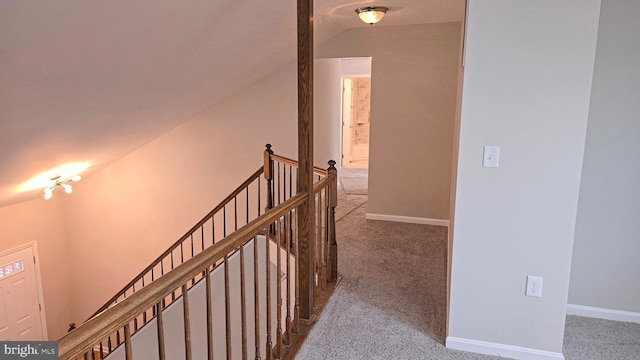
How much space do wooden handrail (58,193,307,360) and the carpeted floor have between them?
103 centimetres

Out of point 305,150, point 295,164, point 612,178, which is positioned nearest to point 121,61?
point 305,150

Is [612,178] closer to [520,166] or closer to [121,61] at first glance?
[520,166]

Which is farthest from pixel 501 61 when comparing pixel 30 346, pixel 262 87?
pixel 262 87

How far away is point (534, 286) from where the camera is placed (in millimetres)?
2262

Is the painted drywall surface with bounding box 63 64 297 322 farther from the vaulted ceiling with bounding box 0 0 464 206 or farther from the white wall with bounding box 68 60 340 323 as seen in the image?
the vaulted ceiling with bounding box 0 0 464 206

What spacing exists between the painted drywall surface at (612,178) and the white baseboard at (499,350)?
2.53 ft

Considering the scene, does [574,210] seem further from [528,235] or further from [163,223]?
[163,223]

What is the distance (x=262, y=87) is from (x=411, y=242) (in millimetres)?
2712

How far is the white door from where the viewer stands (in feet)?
17.5

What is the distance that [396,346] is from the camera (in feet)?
7.96

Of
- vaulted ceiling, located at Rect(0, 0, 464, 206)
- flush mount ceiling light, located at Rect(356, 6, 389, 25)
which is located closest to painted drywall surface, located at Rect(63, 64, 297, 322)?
vaulted ceiling, located at Rect(0, 0, 464, 206)

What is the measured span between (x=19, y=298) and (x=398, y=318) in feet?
18.1

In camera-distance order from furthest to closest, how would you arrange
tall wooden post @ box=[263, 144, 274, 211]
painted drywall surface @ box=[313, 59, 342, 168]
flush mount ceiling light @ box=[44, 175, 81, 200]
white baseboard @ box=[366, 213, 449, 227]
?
painted drywall surface @ box=[313, 59, 342, 168], white baseboard @ box=[366, 213, 449, 227], flush mount ceiling light @ box=[44, 175, 81, 200], tall wooden post @ box=[263, 144, 274, 211]

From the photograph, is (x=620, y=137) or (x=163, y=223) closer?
(x=620, y=137)
